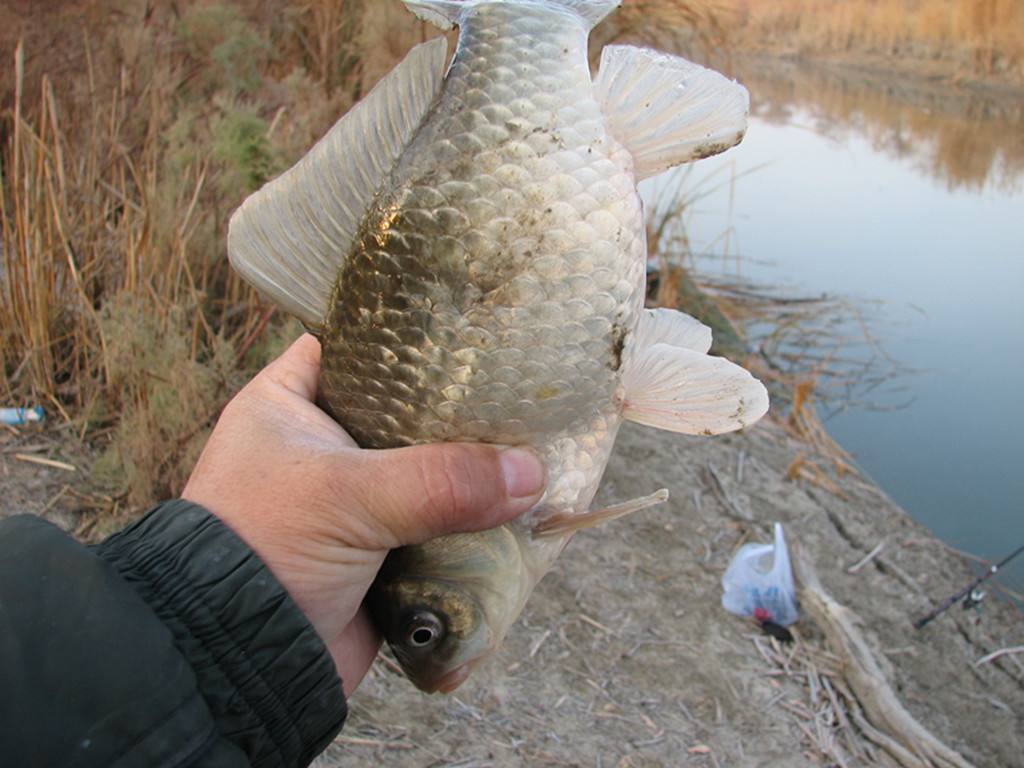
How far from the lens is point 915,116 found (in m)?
13.3

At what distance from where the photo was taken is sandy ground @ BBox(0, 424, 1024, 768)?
10.5 feet

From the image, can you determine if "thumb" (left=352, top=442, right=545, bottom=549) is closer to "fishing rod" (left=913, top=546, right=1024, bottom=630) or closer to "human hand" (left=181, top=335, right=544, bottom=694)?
"human hand" (left=181, top=335, right=544, bottom=694)

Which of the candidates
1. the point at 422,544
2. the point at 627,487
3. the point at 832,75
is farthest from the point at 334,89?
the point at 832,75

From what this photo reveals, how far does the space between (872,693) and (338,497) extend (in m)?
2.84

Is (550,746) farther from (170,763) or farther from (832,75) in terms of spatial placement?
(832,75)

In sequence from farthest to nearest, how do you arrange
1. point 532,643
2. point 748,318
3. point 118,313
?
point 748,318, point 118,313, point 532,643

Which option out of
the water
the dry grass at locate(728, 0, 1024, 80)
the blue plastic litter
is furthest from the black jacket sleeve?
the dry grass at locate(728, 0, 1024, 80)

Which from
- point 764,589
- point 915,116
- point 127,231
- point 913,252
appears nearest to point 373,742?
point 764,589

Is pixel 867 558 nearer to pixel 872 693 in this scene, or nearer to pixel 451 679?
pixel 872 693

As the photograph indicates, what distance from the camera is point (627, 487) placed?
4828 millimetres

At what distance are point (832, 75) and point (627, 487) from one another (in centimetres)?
1425

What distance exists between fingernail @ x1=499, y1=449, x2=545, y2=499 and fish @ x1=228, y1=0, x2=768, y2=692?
0.03m

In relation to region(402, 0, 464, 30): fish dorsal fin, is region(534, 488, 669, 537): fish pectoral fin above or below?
below

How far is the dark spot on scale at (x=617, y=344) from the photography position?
5.16ft
